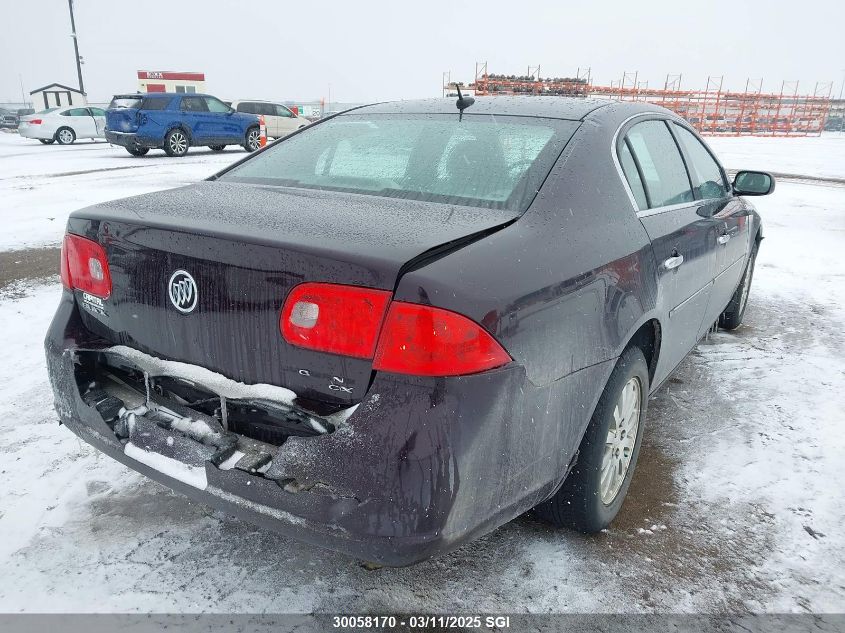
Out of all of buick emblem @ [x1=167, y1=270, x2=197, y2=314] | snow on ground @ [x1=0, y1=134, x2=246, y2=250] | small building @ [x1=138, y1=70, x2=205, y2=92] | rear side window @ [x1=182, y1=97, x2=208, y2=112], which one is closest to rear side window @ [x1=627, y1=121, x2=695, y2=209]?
buick emblem @ [x1=167, y1=270, x2=197, y2=314]

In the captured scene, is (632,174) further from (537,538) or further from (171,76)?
(171,76)

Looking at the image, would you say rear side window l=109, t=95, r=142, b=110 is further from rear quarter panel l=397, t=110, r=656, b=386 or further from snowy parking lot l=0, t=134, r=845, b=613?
rear quarter panel l=397, t=110, r=656, b=386

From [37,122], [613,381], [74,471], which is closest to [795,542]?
[613,381]

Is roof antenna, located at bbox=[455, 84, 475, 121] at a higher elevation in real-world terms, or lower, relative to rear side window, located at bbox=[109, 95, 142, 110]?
higher

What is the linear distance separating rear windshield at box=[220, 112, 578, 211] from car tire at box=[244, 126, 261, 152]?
1616 centimetres

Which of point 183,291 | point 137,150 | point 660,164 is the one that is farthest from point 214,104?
point 183,291

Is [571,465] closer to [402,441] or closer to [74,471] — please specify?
[402,441]

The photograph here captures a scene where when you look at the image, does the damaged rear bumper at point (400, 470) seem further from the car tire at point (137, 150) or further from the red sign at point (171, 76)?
the red sign at point (171, 76)

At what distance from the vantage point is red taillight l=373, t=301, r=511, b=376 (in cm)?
156

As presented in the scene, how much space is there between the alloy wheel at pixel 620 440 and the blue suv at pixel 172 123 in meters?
16.0

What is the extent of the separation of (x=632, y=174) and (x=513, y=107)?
1.85ft

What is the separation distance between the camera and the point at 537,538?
2.36 m

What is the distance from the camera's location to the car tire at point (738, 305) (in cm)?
450

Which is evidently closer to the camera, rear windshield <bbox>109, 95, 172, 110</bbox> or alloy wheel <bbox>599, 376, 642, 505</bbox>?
alloy wheel <bbox>599, 376, 642, 505</bbox>
